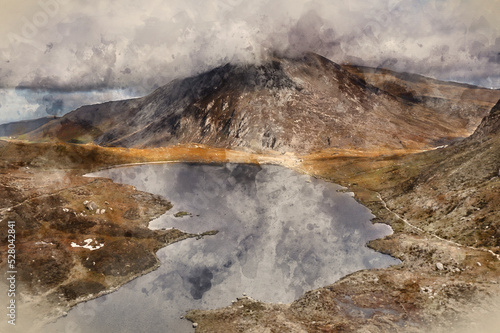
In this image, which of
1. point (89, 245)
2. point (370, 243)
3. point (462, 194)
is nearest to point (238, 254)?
point (370, 243)

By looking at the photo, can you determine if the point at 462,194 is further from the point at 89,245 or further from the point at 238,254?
the point at 89,245

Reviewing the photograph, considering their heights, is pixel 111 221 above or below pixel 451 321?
below

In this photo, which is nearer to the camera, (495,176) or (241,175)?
(495,176)

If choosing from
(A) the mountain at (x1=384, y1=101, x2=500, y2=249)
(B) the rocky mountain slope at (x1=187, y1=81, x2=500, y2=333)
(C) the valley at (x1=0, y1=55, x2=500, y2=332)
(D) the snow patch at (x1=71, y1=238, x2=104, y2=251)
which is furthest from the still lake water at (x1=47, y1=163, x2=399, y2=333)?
(D) the snow patch at (x1=71, y1=238, x2=104, y2=251)

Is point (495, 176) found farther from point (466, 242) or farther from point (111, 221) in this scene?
point (111, 221)

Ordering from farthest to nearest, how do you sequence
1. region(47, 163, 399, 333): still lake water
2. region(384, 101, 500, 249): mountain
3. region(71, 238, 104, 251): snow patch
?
1. region(71, 238, 104, 251): snow patch
2. region(384, 101, 500, 249): mountain
3. region(47, 163, 399, 333): still lake water

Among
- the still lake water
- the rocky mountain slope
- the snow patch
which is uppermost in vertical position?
the rocky mountain slope

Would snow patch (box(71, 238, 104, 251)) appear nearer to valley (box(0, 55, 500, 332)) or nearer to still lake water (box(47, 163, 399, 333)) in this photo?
valley (box(0, 55, 500, 332))

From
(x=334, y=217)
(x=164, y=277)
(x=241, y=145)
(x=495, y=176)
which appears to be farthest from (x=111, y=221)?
(x=241, y=145)
